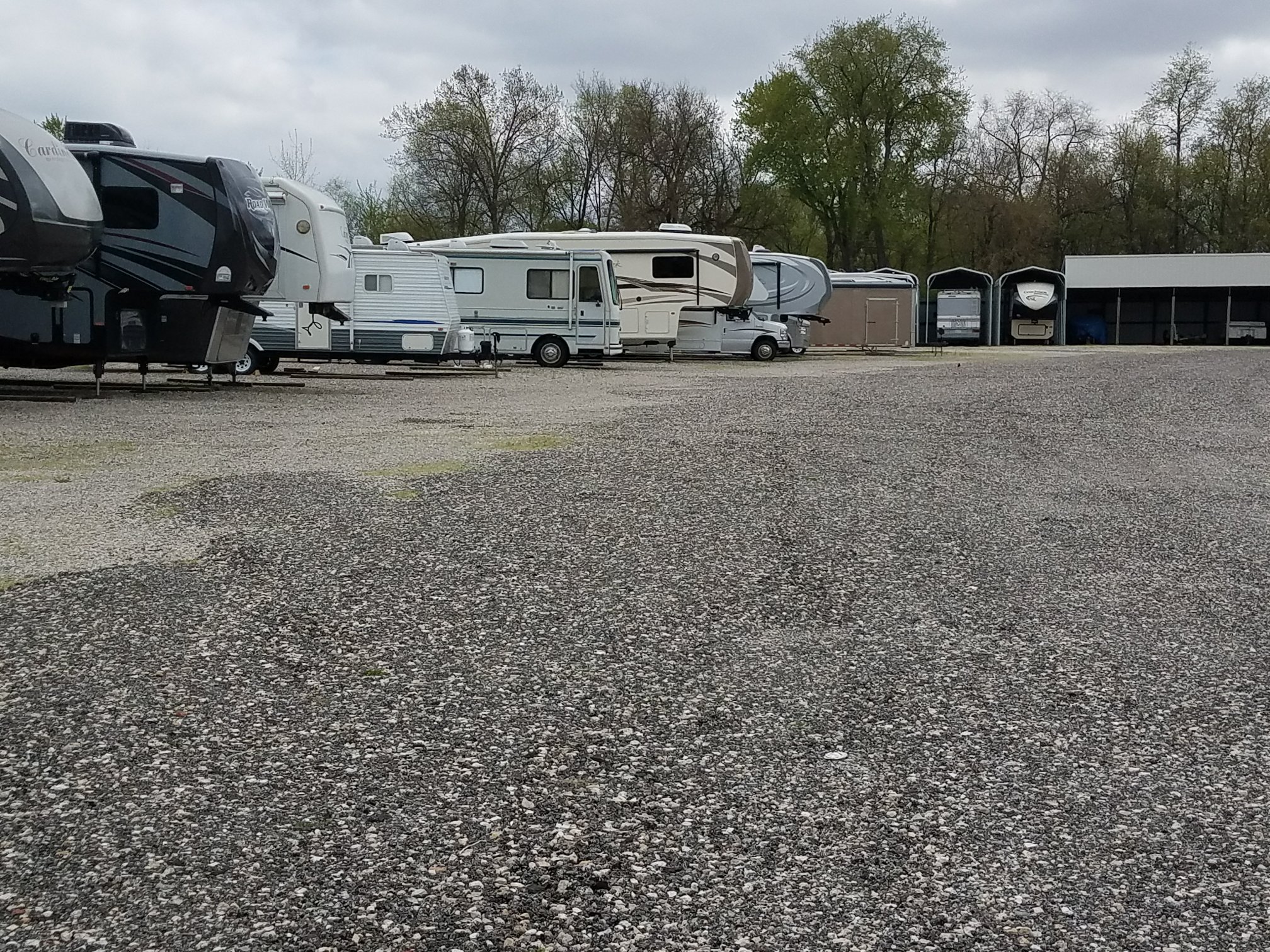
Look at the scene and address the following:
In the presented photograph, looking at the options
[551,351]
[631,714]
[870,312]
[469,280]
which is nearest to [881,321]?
[870,312]

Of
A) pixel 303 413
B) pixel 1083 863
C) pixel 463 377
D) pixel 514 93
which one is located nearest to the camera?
pixel 1083 863

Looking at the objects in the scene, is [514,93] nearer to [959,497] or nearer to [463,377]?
[463,377]

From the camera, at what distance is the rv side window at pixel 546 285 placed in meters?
26.9

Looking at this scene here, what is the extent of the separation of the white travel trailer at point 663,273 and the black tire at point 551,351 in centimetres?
312

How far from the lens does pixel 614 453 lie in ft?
36.1

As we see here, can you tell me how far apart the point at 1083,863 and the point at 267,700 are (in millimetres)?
2595

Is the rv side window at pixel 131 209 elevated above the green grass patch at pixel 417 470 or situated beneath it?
elevated above

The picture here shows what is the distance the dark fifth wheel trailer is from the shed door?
88.6 feet

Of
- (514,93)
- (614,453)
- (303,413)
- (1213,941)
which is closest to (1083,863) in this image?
(1213,941)

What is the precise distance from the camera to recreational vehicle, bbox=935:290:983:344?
46562mm

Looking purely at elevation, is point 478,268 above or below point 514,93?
below

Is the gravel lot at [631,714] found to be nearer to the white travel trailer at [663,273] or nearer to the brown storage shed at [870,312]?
the white travel trailer at [663,273]

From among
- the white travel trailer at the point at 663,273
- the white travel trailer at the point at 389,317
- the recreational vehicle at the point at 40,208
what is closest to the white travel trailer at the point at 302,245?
the recreational vehicle at the point at 40,208

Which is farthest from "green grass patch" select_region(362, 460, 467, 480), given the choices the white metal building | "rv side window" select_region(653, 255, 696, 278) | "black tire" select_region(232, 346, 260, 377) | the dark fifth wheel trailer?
the white metal building
